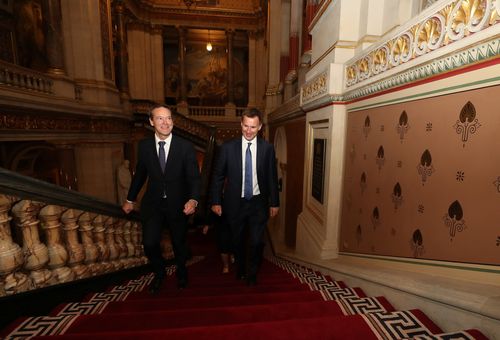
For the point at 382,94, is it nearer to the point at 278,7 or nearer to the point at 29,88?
the point at 29,88

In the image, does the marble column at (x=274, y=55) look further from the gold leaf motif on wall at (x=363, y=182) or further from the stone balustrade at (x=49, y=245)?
the stone balustrade at (x=49, y=245)

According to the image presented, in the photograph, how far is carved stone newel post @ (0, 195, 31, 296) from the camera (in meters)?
1.53

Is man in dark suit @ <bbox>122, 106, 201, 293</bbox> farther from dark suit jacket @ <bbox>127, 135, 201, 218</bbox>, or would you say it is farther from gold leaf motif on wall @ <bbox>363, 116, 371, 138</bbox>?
gold leaf motif on wall @ <bbox>363, 116, 371, 138</bbox>

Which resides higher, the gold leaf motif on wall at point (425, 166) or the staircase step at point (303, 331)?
the gold leaf motif on wall at point (425, 166)

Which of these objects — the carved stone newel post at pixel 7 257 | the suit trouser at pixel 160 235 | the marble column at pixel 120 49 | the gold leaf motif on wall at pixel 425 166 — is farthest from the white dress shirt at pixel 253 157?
the marble column at pixel 120 49

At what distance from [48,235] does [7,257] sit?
14.1 inches

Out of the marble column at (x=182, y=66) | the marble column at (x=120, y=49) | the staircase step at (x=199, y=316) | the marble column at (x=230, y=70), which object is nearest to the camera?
the staircase step at (x=199, y=316)

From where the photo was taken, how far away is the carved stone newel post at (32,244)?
168cm

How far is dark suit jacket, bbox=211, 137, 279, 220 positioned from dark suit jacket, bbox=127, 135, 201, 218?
25 centimetres

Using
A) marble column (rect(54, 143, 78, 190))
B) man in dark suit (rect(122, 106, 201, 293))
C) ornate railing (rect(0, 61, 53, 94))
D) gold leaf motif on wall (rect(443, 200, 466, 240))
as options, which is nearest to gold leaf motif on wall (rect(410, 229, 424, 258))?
gold leaf motif on wall (rect(443, 200, 466, 240))

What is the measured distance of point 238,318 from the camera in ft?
5.18

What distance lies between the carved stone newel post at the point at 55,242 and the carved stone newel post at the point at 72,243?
0.10 metres

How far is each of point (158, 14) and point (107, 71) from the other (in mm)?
6392

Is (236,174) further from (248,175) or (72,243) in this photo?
(72,243)
